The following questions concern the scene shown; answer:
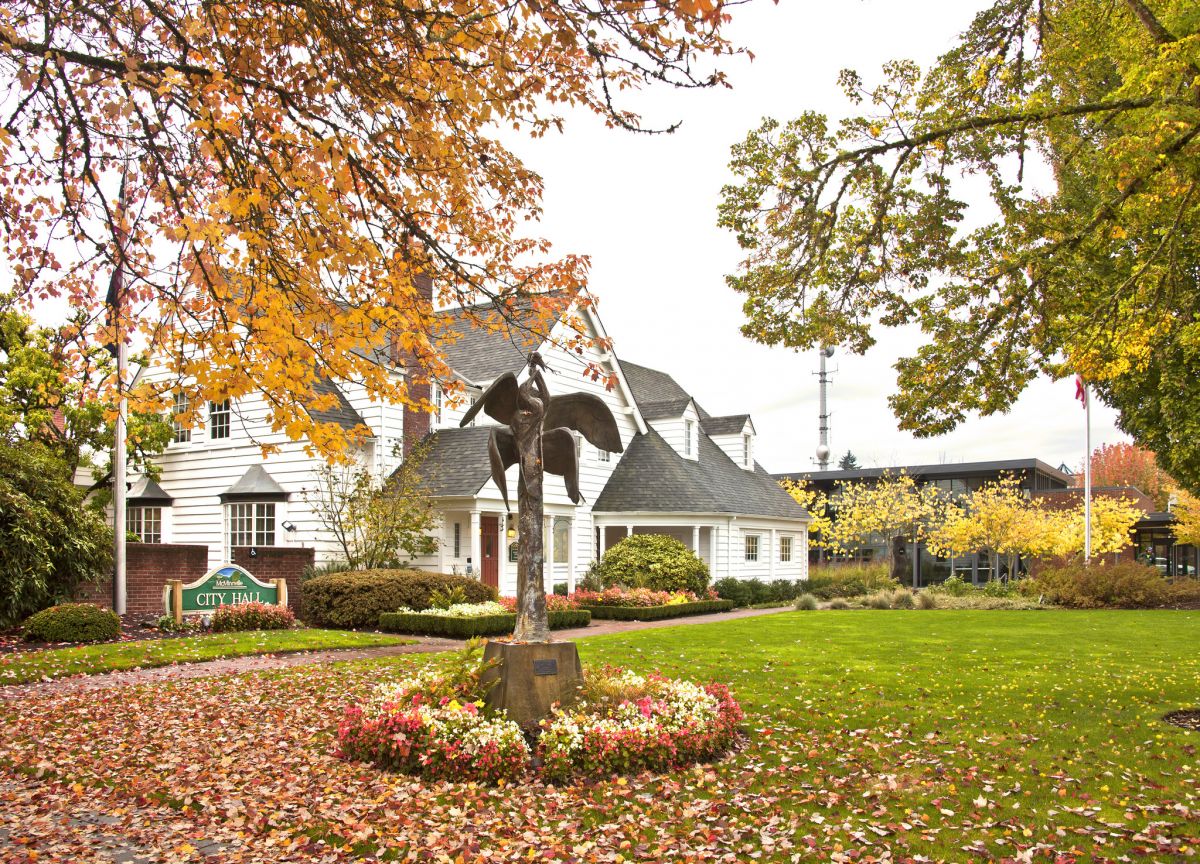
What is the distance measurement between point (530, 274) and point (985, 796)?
21.0 ft

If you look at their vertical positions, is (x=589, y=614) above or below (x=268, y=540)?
below

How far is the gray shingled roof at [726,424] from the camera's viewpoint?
35594 mm

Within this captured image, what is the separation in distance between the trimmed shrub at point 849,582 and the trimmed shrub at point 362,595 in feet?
56.6

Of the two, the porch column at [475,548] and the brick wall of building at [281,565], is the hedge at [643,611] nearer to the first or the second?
the porch column at [475,548]

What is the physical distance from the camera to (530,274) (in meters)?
9.57

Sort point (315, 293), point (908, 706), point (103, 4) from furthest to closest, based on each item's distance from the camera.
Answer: point (908, 706) → point (315, 293) → point (103, 4)

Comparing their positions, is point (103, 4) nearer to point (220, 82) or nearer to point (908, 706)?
point (220, 82)

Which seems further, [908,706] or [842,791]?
[908,706]

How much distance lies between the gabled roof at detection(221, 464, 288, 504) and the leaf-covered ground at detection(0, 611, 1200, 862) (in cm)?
1157

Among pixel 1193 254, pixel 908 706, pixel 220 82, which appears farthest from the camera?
pixel 1193 254

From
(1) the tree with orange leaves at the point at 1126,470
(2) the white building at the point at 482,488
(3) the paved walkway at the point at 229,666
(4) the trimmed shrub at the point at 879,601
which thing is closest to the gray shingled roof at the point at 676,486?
(2) the white building at the point at 482,488

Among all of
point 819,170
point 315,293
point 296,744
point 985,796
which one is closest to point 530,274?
point 315,293

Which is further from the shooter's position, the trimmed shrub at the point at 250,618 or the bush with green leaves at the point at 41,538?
the trimmed shrub at the point at 250,618

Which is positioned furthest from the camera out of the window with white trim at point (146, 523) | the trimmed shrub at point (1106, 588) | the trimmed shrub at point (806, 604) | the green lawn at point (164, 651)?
the trimmed shrub at point (1106, 588)
